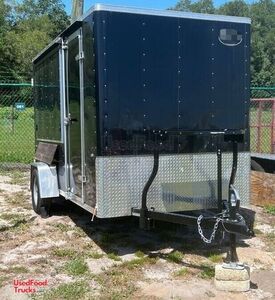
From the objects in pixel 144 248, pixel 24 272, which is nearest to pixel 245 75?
pixel 144 248

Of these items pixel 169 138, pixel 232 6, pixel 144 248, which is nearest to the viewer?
pixel 169 138

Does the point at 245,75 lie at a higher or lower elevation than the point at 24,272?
higher

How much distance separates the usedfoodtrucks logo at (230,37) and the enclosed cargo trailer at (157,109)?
12 mm

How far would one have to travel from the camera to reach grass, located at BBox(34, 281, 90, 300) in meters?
4.99

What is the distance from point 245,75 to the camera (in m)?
6.29

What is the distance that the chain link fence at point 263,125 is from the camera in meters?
12.8

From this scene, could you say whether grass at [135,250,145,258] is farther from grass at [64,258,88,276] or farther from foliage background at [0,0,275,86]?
foliage background at [0,0,275,86]

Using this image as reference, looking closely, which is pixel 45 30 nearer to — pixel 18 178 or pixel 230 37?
pixel 18 178

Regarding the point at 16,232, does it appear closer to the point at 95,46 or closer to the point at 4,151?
the point at 95,46

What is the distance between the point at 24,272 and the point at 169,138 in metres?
2.14

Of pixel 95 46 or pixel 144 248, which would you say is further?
pixel 144 248

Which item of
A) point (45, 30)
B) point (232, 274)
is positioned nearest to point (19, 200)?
point (232, 274)

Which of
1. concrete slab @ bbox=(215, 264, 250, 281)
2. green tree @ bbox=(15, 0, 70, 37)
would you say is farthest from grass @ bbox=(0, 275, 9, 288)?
green tree @ bbox=(15, 0, 70, 37)

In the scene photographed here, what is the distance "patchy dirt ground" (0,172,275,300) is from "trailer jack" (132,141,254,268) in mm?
467
